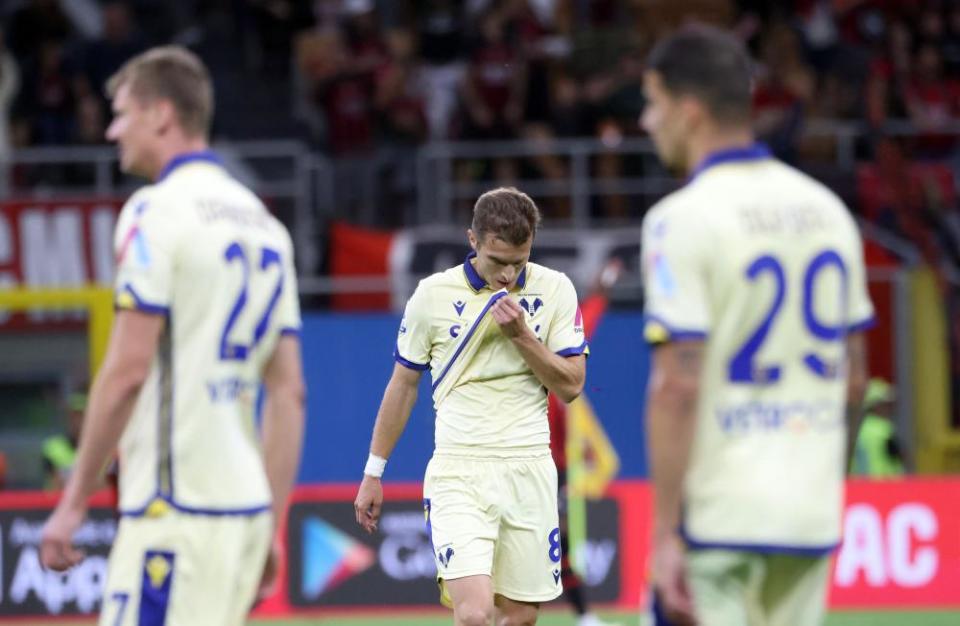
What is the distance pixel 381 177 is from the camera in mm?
18391

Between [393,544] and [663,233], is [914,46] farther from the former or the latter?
[663,233]

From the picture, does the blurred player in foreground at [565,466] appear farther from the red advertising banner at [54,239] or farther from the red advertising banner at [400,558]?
the red advertising banner at [54,239]

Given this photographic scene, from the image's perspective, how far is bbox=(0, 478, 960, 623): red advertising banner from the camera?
43.9 ft

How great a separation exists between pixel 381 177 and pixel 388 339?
8.57ft

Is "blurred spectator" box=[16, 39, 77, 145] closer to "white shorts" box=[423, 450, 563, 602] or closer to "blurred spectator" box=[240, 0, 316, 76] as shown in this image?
"blurred spectator" box=[240, 0, 316, 76]

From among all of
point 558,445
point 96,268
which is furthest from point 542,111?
point 558,445

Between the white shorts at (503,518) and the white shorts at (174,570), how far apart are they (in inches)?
103

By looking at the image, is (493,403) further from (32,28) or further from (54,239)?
(32,28)

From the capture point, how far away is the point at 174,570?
16.6 ft

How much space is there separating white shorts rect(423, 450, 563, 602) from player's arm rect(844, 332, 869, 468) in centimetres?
226

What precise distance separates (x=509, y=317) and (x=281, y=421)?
Answer: 2364mm

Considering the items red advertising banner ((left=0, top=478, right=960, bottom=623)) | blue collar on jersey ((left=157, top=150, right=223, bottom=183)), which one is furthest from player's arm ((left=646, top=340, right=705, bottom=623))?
red advertising banner ((left=0, top=478, right=960, bottom=623))

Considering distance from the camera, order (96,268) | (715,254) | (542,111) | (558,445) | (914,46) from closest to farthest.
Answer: (715,254) < (558,445) < (96,268) < (542,111) < (914,46)

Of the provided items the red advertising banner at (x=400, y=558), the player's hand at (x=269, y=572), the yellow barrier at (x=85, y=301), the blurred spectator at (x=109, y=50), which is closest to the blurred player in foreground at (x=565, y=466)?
the red advertising banner at (x=400, y=558)
